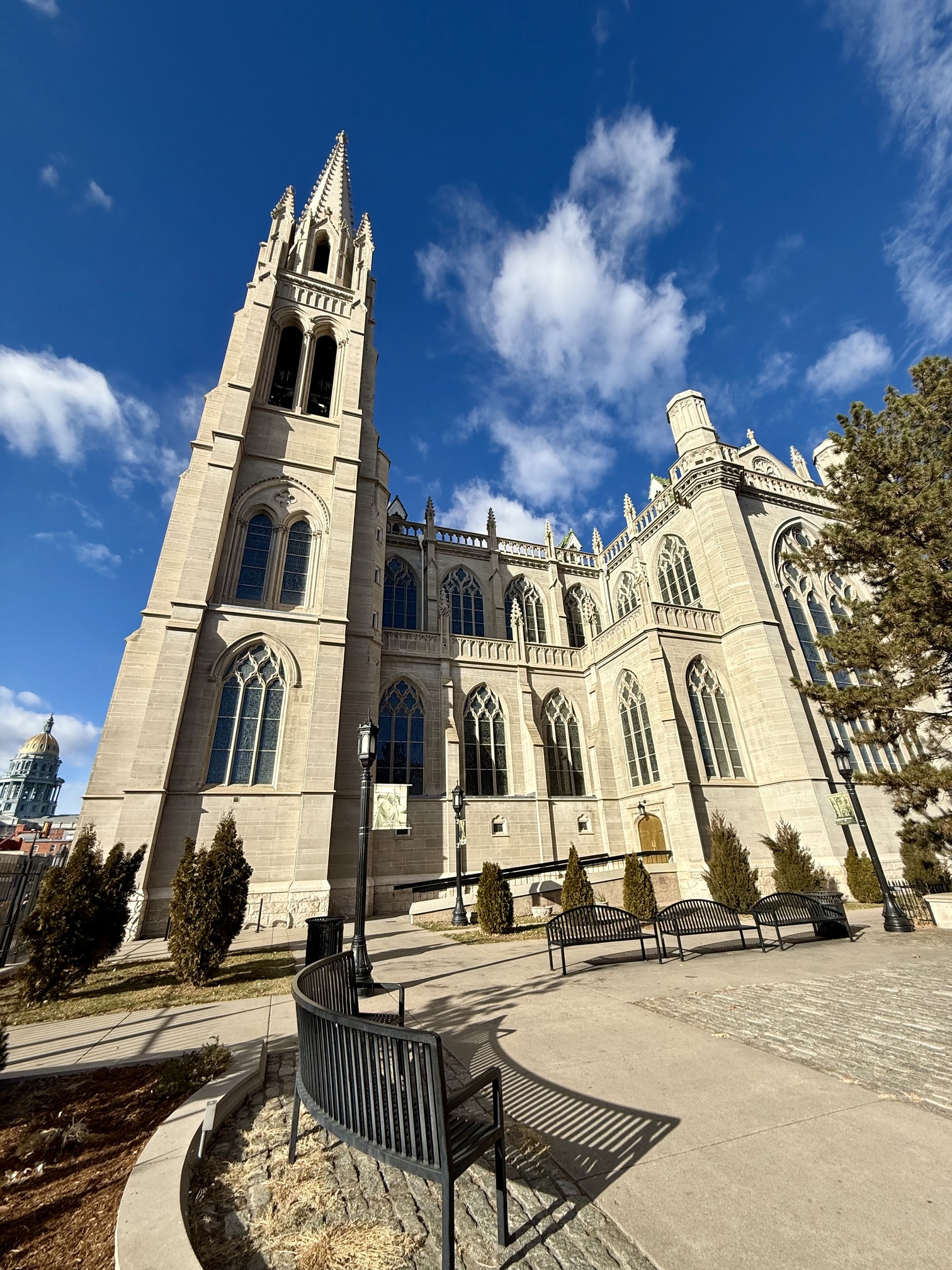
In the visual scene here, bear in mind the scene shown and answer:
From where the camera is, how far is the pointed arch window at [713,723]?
2023 centimetres

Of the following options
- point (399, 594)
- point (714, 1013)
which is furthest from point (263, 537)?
point (714, 1013)

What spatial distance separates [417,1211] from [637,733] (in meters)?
20.7

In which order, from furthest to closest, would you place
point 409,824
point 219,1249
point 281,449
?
point 281,449 < point 409,824 < point 219,1249

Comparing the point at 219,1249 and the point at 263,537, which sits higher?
the point at 263,537

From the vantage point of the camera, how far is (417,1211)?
10.0 feet

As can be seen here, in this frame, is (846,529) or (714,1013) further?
(846,529)

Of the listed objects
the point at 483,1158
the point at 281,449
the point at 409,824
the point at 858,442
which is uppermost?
the point at 281,449

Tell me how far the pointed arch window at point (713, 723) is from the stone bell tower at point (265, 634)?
12859 mm

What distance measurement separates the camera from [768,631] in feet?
69.8

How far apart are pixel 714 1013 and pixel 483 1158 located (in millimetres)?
3968

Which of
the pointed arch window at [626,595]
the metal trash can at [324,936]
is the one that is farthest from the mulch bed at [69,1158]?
the pointed arch window at [626,595]

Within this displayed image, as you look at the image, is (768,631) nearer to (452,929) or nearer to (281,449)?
(452,929)

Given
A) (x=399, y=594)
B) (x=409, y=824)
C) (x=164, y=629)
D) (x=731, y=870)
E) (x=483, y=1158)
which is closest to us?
(x=483, y=1158)

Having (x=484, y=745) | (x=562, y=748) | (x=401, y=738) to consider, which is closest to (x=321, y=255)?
(x=401, y=738)
